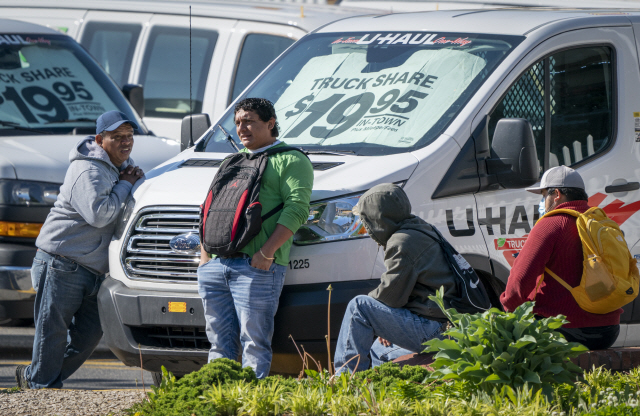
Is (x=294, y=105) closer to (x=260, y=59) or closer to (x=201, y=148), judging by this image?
(x=201, y=148)

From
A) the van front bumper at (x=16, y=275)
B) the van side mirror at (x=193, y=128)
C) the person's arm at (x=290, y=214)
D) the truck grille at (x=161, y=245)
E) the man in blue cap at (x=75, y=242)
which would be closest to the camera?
the person's arm at (x=290, y=214)

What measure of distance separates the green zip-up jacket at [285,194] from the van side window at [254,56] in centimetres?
422

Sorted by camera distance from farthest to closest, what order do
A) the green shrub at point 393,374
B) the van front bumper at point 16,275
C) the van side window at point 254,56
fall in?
the van side window at point 254,56
the van front bumper at point 16,275
the green shrub at point 393,374

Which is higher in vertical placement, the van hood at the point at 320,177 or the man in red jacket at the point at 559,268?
the van hood at the point at 320,177

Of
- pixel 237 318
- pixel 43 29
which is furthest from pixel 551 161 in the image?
pixel 43 29

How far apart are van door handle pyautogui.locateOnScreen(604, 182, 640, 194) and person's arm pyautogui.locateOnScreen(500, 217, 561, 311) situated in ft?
4.35

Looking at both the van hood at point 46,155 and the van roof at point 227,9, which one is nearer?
the van hood at point 46,155

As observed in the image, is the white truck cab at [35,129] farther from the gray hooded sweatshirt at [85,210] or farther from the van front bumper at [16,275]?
the gray hooded sweatshirt at [85,210]

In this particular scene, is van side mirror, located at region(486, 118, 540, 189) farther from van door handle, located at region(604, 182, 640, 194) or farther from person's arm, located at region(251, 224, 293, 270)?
person's arm, located at region(251, 224, 293, 270)

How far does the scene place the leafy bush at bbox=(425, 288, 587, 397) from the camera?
3502 millimetres

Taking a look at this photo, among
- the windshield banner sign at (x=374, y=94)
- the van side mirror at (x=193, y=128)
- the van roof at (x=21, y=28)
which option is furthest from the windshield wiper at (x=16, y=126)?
the windshield banner sign at (x=374, y=94)

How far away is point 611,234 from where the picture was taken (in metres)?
4.37

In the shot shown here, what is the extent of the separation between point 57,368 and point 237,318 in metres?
1.56

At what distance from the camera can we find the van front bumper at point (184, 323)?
4820mm
